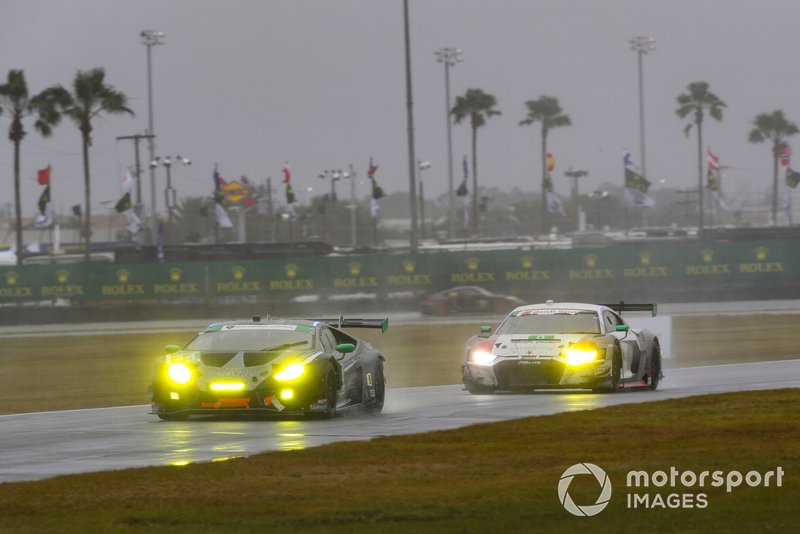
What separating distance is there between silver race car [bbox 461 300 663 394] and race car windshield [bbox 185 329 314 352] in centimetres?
348

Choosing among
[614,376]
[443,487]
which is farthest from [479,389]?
[443,487]

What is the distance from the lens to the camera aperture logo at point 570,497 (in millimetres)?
7515

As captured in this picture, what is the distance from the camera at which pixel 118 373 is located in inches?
1058

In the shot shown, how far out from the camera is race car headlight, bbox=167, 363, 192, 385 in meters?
14.6

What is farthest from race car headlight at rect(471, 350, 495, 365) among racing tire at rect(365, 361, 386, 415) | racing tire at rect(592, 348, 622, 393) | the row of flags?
the row of flags

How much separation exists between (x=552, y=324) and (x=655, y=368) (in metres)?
1.82

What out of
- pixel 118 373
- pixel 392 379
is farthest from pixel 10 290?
pixel 392 379

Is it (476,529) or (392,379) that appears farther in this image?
(392,379)

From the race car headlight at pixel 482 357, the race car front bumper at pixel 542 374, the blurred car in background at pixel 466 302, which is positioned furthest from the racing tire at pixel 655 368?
the blurred car in background at pixel 466 302

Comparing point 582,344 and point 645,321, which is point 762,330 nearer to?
point 645,321

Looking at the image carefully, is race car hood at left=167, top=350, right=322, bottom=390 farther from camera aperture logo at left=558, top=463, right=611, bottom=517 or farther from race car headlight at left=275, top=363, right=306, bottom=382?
camera aperture logo at left=558, top=463, right=611, bottom=517

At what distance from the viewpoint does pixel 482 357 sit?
18.1m

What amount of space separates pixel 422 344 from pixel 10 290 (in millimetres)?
21419

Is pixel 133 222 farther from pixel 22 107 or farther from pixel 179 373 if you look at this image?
pixel 179 373
